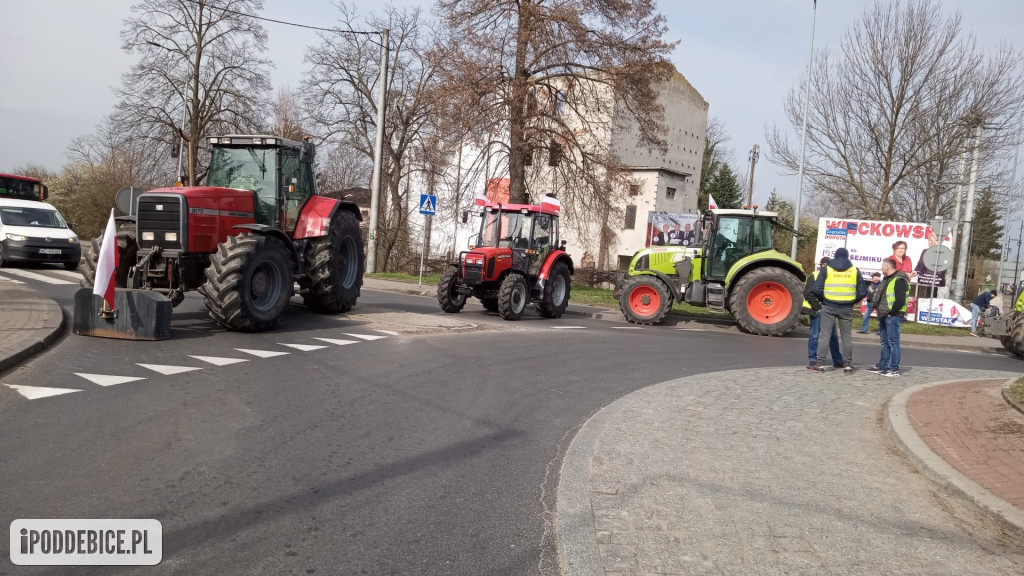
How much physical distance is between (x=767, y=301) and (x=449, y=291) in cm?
741

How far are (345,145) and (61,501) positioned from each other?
33986 millimetres

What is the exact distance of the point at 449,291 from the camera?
53.0ft

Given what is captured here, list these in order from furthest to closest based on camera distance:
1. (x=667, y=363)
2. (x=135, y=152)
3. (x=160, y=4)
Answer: (x=135, y=152) → (x=160, y=4) → (x=667, y=363)

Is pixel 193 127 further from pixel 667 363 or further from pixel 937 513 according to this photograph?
pixel 937 513

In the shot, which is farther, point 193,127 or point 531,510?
point 193,127

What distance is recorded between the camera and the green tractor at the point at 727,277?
16891 mm

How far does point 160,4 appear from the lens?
34562mm

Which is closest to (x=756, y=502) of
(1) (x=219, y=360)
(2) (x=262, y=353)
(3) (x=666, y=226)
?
(1) (x=219, y=360)

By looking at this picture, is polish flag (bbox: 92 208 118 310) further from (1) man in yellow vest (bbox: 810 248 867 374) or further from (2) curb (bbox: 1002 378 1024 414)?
(2) curb (bbox: 1002 378 1024 414)

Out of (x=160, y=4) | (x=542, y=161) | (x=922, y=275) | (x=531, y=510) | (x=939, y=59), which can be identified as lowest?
(x=531, y=510)

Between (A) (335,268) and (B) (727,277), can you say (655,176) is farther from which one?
(A) (335,268)

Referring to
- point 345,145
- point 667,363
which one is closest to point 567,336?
point 667,363

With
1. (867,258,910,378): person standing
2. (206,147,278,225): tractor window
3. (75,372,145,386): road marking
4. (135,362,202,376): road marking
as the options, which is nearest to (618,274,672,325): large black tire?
(867,258,910,378): person standing

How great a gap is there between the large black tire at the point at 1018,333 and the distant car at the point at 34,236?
2326cm
